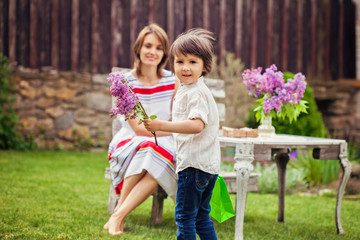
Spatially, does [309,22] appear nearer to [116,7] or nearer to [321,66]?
[321,66]

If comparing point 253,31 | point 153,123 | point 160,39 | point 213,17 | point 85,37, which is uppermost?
point 213,17

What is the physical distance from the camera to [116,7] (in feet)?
26.7

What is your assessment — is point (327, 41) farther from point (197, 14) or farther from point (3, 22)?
point (3, 22)

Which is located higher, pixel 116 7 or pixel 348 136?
pixel 116 7

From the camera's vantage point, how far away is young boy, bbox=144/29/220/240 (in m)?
2.32

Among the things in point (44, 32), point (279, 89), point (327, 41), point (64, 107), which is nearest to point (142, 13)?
point (44, 32)

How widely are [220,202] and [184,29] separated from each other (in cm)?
634

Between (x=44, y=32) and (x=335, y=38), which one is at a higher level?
(x=335, y=38)

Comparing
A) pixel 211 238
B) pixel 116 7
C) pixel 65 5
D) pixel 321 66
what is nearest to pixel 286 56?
pixel 321 66

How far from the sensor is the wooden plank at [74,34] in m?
7.86

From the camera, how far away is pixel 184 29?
28.2ft

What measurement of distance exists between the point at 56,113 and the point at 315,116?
4428 mm

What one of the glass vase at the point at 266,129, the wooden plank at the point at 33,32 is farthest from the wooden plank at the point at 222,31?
the glass vase at the point at 266,129

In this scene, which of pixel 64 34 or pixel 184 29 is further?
pixel 184 29
